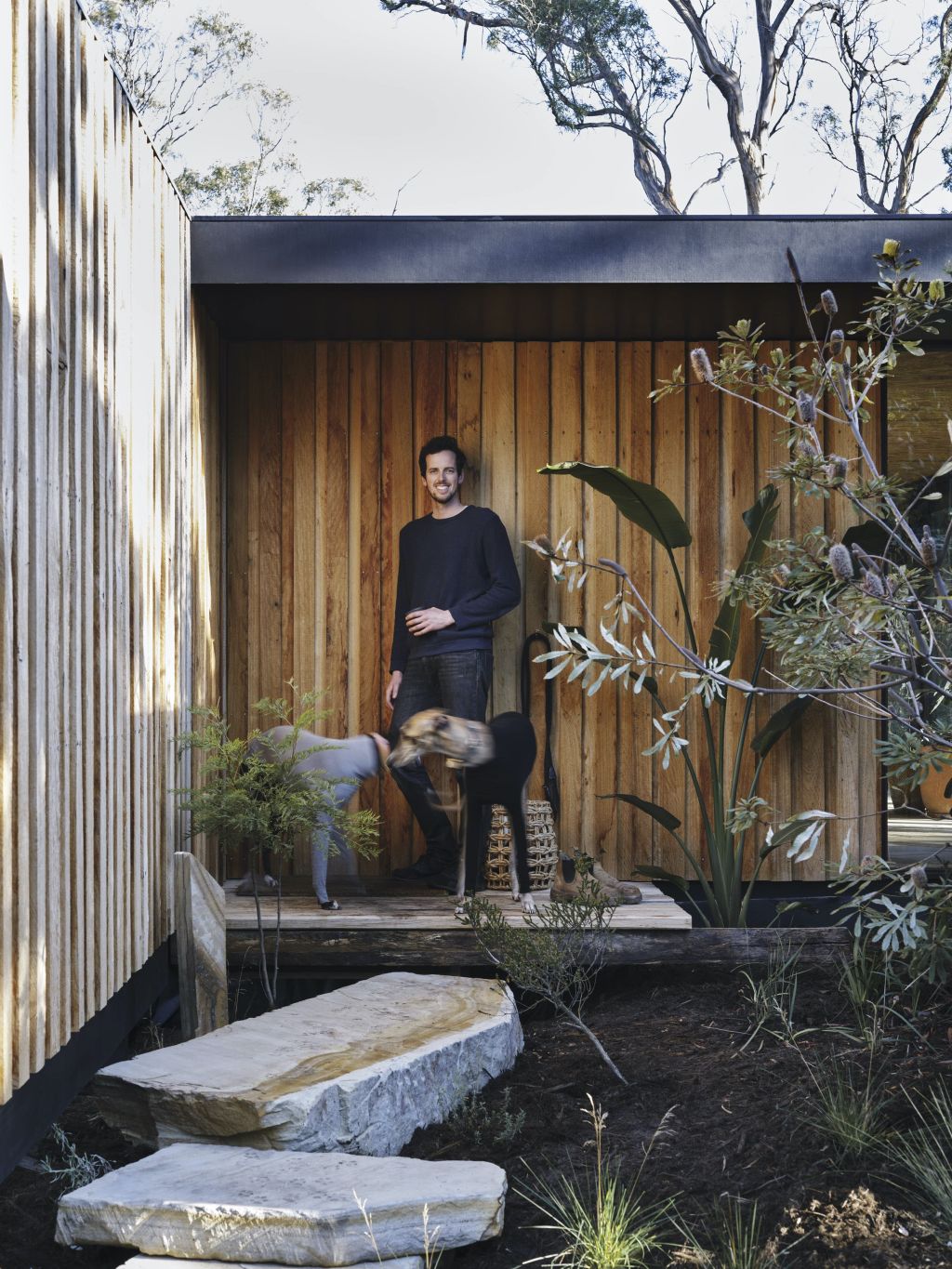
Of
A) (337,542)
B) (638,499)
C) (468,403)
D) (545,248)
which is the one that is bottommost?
(337,542)

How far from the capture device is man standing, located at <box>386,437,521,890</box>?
5918 mm

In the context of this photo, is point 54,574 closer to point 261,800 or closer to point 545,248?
point 261,800

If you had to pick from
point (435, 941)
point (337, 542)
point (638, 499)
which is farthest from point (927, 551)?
point (337, 542)

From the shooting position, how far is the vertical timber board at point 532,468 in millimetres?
6441

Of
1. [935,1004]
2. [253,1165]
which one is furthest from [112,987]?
[935,1004]

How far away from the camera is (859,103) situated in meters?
16.6

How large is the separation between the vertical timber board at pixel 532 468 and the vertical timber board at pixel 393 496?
54 cm

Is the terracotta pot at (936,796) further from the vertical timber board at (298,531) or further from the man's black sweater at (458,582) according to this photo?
the vertical timber board at (298,531)

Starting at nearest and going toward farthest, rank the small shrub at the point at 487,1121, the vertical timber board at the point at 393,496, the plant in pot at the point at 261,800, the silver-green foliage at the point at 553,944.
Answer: the small shrub at the point at 487,1121 → the silver-green foliage at the point at 553,944 → the plant in pot at the point at 261,800 → the vertical timber board at the point at 393,496

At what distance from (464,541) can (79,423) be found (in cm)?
270

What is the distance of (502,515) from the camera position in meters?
6.43

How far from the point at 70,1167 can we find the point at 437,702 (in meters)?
2.80

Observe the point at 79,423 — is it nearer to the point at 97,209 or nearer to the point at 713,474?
the point at 97,209

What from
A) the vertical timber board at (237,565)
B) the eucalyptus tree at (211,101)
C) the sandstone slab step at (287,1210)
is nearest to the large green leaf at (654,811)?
the vertical timber board at (237,565)
